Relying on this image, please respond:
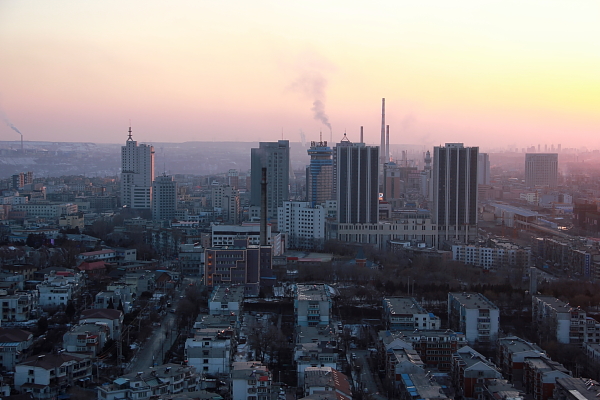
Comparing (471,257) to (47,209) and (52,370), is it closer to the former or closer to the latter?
(52,370)

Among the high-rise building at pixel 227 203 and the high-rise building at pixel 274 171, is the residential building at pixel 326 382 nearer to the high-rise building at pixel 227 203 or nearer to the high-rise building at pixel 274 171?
the high-rise building at pixel 227 203

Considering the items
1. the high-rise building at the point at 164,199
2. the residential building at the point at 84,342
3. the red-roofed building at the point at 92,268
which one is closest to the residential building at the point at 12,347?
the residential building at the point at 84,342

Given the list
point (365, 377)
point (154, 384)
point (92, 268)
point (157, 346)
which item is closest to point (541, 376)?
point (365, 377)

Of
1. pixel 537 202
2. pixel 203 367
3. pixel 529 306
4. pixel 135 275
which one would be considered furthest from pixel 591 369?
pixel 537 202

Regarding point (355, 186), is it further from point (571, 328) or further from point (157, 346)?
point (157, 346)

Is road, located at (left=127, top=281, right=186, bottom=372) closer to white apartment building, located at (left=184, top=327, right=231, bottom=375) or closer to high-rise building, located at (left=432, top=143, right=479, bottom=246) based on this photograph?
white apartment building, located at (left=184, top=327, right=231, bottom=375)

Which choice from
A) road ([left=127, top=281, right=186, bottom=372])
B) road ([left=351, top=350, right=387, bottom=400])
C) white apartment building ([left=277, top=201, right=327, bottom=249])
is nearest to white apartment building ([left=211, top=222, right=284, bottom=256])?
white apartment building ([left=277, top=201, right=327, bottom=249])
